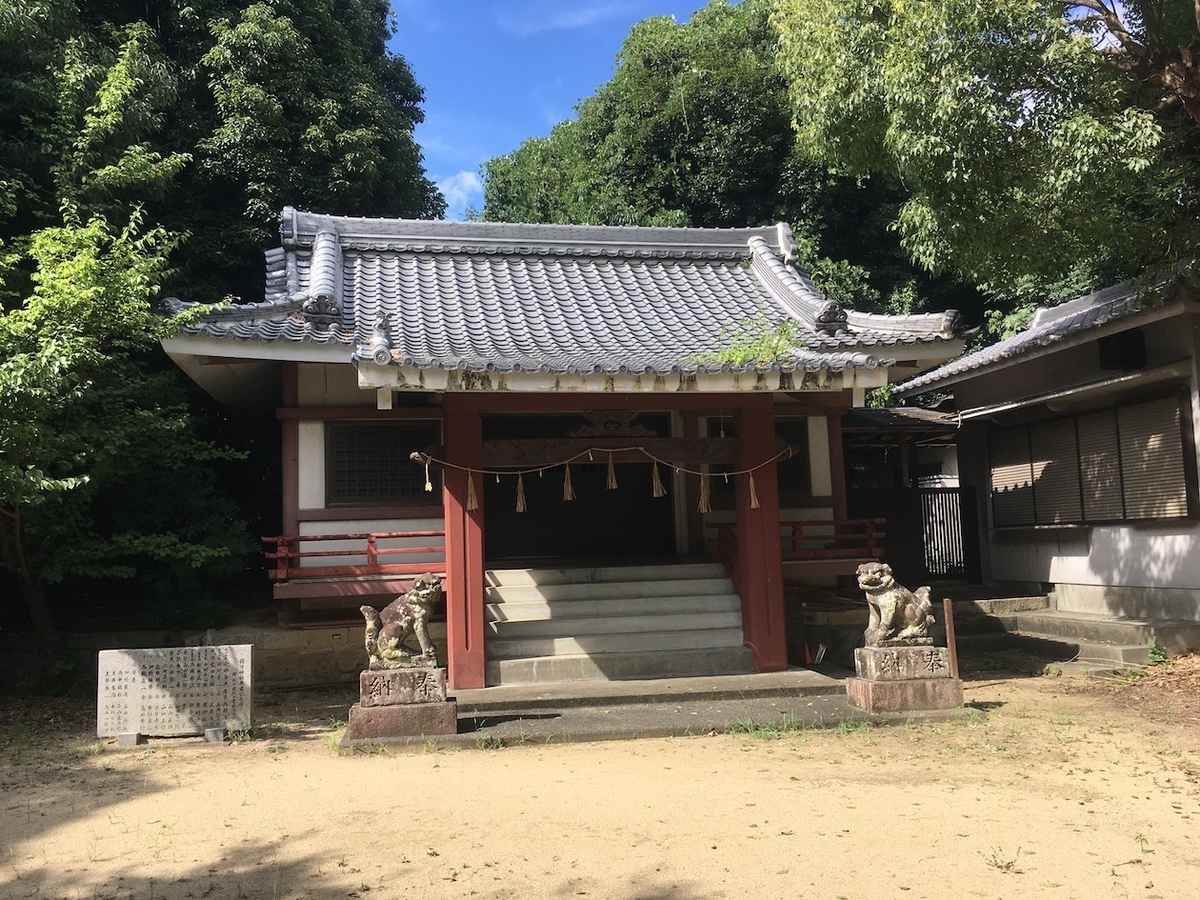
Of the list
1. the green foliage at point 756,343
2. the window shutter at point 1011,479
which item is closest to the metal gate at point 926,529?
the window shutter at point 1011,479

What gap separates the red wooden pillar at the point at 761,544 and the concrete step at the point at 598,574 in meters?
1.46

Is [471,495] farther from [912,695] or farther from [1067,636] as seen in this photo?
[1067,636]

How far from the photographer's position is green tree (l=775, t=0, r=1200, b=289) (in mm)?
8625

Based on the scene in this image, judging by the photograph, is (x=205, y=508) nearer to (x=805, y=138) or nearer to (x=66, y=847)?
(x=66, y=847)

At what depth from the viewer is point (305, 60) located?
671 inches

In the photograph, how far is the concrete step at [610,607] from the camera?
1118 centimetres

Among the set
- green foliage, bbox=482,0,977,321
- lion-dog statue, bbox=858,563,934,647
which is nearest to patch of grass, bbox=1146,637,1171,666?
lion-dog statue, bbox=858,563,934,647

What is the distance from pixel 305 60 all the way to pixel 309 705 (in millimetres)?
12201

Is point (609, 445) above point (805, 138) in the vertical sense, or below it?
below

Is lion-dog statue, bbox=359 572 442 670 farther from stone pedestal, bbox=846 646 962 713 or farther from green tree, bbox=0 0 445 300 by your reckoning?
green tree, bbox=0 0 445 300

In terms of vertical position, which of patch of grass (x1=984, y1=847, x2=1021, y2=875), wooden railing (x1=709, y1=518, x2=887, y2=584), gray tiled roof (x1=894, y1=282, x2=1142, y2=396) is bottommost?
patch of grass (x1=984, y1=847, x2=1021, y2=875)

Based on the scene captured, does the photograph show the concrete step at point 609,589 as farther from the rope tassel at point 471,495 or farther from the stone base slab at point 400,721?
the stone base slab at point 400,721

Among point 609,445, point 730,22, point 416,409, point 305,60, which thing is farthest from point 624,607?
point 730,22

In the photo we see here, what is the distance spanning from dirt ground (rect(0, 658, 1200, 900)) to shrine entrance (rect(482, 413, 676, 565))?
205 inches
